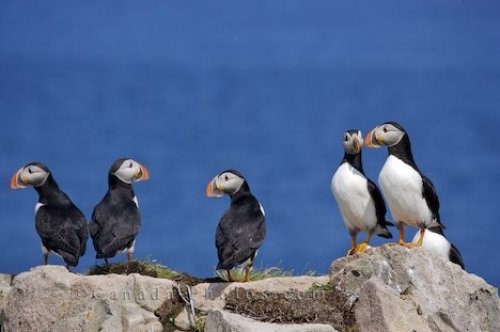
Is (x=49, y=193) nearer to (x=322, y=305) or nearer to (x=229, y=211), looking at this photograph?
(x=229, y=211)

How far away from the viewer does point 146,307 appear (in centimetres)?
1199

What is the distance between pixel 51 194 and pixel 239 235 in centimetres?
275

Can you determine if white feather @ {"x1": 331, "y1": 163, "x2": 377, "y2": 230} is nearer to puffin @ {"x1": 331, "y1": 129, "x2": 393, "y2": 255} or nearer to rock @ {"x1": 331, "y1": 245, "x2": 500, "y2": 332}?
puffin @ {"x1": 331, "y1": 129, "x2": 393, "y2": 255}

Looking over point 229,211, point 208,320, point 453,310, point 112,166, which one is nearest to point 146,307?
point 208,320

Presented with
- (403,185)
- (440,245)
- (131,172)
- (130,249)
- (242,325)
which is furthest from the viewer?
(440,245)

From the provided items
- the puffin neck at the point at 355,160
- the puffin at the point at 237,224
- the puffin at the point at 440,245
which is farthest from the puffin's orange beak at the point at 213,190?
the puffin at the point at 440,245

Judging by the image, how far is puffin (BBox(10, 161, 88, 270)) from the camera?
514 inches

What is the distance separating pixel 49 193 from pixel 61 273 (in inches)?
72.9

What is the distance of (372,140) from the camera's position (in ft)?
44.4

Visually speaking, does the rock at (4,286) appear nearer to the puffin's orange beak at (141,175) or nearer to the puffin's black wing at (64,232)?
the puffin's black wing at (64,232)

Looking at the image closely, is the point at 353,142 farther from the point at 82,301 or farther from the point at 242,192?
the point at 82,301

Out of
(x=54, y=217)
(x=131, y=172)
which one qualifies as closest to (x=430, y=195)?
(x=131, y=172)

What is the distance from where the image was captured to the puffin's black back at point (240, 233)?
12367 mm

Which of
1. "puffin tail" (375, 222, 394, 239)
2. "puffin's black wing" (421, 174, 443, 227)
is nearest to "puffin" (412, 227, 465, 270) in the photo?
"puffin tail" (375, 222, 394, 239)
